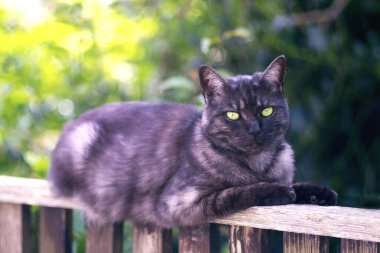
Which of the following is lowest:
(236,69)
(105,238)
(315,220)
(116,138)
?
(105,238)

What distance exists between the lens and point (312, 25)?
3877 millimetres

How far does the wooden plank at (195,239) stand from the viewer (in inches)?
86.0

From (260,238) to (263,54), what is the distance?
2141 millimetres

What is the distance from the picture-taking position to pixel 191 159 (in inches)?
99.3

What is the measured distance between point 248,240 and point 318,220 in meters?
0.27

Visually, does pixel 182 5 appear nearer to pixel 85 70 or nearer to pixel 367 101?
pixel 85 70

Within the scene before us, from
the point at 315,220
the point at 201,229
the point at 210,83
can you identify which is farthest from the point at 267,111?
Result: the point at 315,220

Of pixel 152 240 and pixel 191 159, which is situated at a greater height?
pixel 191 159

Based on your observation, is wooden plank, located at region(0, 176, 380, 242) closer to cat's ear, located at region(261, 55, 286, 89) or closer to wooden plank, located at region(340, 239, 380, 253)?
wooden plank, located at region(340, 239, 380, 253)

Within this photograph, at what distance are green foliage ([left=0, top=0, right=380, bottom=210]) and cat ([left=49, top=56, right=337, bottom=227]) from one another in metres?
0.68

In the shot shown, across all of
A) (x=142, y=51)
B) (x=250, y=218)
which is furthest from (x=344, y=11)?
(x=250, y=218)

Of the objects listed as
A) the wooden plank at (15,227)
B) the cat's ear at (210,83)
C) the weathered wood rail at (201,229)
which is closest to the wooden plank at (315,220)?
the weathered wood rail at (201,229)

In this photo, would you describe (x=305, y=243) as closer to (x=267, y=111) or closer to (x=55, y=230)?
(x=267, y=111)

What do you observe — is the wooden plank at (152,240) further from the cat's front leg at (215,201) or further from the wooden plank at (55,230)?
the wooden plank at (55,230)
